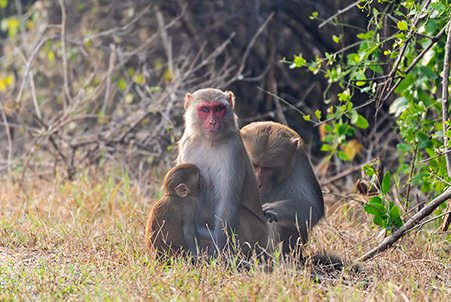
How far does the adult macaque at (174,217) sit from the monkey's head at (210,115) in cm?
34

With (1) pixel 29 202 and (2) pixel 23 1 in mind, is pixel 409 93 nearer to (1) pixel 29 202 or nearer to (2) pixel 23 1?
(1) pixel 29 202

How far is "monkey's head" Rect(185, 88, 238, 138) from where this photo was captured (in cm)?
628

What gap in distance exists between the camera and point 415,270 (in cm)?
574

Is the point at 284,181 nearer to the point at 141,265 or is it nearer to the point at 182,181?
Result: the point at 182,181

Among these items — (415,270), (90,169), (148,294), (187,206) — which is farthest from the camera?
(90,169)

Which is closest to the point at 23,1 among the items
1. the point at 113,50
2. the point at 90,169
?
the point at 113,50

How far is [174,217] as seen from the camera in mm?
6094

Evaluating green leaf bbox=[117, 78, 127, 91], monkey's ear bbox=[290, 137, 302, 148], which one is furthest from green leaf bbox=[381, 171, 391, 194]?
green leaf bbox=[117, 78, 127, 91]

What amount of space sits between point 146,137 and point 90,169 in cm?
75

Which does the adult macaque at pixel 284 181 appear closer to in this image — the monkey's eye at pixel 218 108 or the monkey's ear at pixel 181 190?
the monkey's eye at pixel 218 108

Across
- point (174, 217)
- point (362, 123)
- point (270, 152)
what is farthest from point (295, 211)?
point (362, 123)

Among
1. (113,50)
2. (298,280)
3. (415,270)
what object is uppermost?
(113,50)

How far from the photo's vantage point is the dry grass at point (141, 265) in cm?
500

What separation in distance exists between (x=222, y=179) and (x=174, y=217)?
1.47 feet
